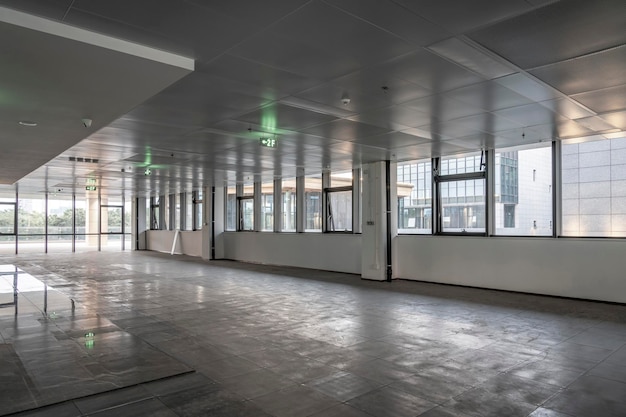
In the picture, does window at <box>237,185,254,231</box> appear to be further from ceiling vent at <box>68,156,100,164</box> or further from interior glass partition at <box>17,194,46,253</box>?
interior glass partition at <box>17,194,46,253</box>

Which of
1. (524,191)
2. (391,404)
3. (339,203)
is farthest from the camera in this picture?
(339,203)

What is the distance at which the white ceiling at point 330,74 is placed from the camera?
127 inches

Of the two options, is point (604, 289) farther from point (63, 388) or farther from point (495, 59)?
point (63, 388)

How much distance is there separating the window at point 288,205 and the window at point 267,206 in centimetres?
67

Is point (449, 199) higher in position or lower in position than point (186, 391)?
higher

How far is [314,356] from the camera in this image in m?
4.48

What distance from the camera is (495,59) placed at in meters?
4.10

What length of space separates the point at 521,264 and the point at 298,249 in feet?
22.3

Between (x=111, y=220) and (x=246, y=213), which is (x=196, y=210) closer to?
(x=246, y=213)

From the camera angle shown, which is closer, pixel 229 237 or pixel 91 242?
pixel 229 237

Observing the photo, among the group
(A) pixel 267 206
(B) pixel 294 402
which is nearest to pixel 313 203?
(A) pixel 267 206

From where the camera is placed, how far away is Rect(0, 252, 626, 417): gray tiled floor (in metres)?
3.32

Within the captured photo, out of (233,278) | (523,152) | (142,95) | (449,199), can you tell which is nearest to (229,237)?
(233,278)

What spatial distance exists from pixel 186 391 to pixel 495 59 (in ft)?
13.5
